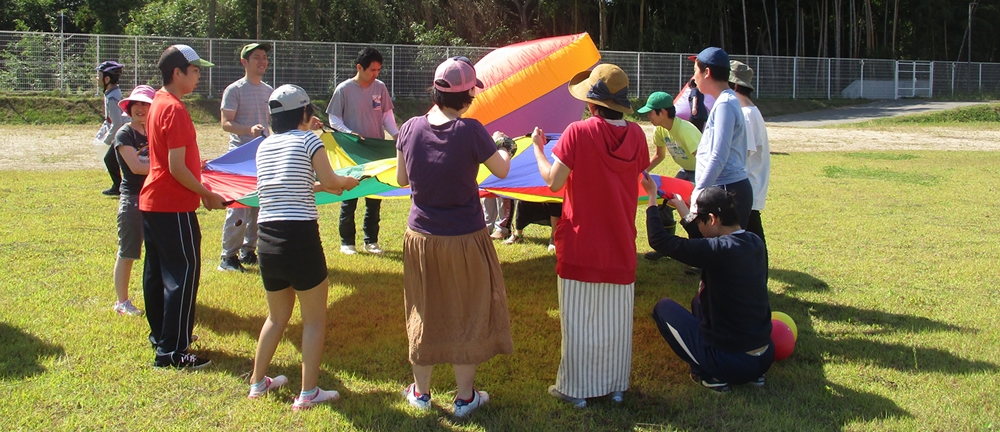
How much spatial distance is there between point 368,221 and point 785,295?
354 cm

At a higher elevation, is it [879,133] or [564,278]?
[879,133]

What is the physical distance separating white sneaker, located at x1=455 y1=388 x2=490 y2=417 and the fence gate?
30.6m

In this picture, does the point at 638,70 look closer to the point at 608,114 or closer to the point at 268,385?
the point at 608,114

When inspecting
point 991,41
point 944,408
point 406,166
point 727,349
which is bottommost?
point 944,408

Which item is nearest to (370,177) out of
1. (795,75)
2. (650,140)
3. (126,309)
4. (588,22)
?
(126,309)

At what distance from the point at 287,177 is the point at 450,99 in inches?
31.8

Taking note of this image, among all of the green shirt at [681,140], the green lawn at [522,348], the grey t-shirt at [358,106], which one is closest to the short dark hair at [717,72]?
the green shirt at [681,140]

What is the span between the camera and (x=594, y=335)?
10.5 ft

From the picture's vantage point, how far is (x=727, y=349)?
342 centimetres

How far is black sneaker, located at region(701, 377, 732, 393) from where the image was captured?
137 inches

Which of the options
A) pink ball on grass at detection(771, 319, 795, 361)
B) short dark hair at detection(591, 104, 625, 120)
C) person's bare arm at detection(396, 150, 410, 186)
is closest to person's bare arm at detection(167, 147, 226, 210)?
person's bare arm at detection(396, 150, 410, 186)

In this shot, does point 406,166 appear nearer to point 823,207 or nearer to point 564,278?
point 564,278

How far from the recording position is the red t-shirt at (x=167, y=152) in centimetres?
347

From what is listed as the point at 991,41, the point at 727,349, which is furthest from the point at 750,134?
A: the point at 991,41
